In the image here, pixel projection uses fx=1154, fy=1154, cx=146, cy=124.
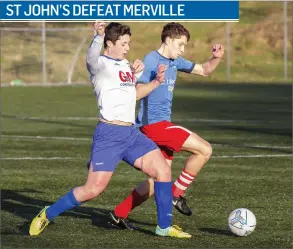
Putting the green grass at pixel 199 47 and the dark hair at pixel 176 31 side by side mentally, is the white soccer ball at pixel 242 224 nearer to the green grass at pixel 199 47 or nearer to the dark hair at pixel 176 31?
the dark hair at pixel 176 31

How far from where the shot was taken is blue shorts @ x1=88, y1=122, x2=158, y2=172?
11133 millimetres

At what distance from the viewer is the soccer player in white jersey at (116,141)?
1112 cm

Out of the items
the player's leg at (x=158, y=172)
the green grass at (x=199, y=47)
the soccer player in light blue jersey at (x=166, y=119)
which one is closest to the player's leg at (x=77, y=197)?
the player's leg at (x=158, y=172)

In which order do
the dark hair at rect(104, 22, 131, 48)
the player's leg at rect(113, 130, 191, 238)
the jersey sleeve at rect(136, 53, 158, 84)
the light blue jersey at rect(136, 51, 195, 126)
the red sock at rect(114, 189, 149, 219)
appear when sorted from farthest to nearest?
the light blue jersey at rect(136, 51, 195, 126), the jersey sleeve at rect(136, 53, 158, 84), the red sock at rect(114, 189, 149, 219), the player's leg at rect(113, 130, 191, 238), the dark hair at rect(104, 22, 131, 48)

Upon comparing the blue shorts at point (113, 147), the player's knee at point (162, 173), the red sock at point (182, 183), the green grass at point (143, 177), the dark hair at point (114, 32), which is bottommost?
the green grass at point (143, 177)

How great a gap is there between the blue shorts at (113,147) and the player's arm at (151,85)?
0.38m

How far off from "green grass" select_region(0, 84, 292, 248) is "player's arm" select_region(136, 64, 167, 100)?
4.57ft

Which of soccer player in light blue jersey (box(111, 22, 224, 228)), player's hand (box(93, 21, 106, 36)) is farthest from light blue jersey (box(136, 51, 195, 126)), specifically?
player's hand (box(93, 21, 106, 36))

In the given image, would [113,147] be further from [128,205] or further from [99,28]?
[99,28]

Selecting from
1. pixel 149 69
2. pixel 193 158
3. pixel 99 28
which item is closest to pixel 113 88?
pixel 99 28

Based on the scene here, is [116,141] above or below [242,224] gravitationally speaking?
above

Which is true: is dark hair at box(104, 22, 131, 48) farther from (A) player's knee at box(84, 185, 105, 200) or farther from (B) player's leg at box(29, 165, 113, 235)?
(A) player's knee at box(84, 185, 105, 200)

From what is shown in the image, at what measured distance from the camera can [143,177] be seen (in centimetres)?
1620

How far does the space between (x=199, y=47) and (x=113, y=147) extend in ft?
137
